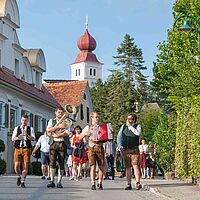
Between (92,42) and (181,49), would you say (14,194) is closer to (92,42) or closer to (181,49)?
(181,49)

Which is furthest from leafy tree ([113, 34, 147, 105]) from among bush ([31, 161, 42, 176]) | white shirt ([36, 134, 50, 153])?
white shirt ([36, 134, 50, 153])

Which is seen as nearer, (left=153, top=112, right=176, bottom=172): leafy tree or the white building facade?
(left=153, top=112, right=176, bottom=172): leafy tree

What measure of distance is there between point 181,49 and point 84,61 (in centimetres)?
11509

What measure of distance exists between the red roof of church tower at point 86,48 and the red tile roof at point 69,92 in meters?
82.1

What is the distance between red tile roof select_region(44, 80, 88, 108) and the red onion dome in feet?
269

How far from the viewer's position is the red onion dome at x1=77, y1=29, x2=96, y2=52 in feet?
455

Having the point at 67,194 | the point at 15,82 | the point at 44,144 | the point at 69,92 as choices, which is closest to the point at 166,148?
the point at 44,144

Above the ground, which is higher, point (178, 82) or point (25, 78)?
point (25, 78)

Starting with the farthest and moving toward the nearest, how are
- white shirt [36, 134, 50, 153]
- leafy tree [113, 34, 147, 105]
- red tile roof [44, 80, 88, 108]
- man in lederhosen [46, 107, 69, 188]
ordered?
1. leafy tree [113, 34, 147, 105]
2. red tile roof [44, 80, 88, 108]
3. white shirt [36, 134, 50, 153]
4. man in lederhosen [46, 107, 69, 188]

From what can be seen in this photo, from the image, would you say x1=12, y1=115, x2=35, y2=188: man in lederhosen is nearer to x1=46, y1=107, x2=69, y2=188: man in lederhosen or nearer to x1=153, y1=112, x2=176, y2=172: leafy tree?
x1=46, y1=107, x2=69, y2=188: man in lederhosen

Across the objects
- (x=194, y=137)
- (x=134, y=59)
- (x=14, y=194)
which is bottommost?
(x=14, y=194)

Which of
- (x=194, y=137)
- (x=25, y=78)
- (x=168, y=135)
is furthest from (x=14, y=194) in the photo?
(x=25, y=78)

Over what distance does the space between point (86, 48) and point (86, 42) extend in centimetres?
266

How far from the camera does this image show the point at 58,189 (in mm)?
14820
